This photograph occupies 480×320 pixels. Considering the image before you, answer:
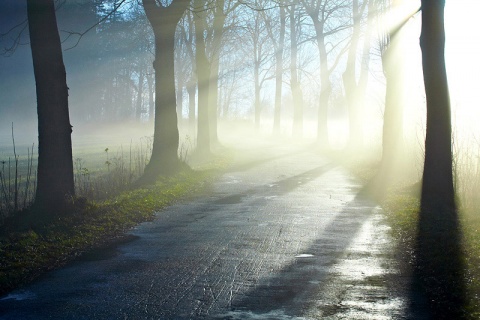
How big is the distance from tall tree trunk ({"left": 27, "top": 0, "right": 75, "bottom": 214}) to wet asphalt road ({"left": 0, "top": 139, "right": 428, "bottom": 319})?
6.38 feet

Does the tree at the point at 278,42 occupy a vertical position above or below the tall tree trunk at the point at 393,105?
above

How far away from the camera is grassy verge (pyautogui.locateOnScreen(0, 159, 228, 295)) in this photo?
285 inches

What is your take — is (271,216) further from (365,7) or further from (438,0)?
(365,7)

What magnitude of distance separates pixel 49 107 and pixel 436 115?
24.4 ft

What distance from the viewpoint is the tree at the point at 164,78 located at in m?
17.5

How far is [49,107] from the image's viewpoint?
1068 cm

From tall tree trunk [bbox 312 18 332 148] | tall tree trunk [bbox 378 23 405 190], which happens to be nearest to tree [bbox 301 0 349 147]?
tall tree trunk [bbox 312 18 332 148]

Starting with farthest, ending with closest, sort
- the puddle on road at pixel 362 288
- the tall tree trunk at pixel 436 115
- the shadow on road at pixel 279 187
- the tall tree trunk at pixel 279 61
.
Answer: the tall tree trunk at pixel 279 61, the shadow on road at pixel 279 187, the tall tree trunk at pixel 436 115, the puddle on road at pixel 362 288

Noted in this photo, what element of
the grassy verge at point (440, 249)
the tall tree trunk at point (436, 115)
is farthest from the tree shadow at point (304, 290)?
the tall tree trunk at point (436, 115)

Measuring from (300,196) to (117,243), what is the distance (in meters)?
6.37

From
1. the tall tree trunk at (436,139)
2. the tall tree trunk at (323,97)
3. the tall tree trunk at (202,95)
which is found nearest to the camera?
the tall tree trunk at (436,139)

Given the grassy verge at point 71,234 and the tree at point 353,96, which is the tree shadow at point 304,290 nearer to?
the grassy verge at point 71,234

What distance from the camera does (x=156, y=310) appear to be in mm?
5629

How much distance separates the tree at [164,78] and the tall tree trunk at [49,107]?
21.6ft
